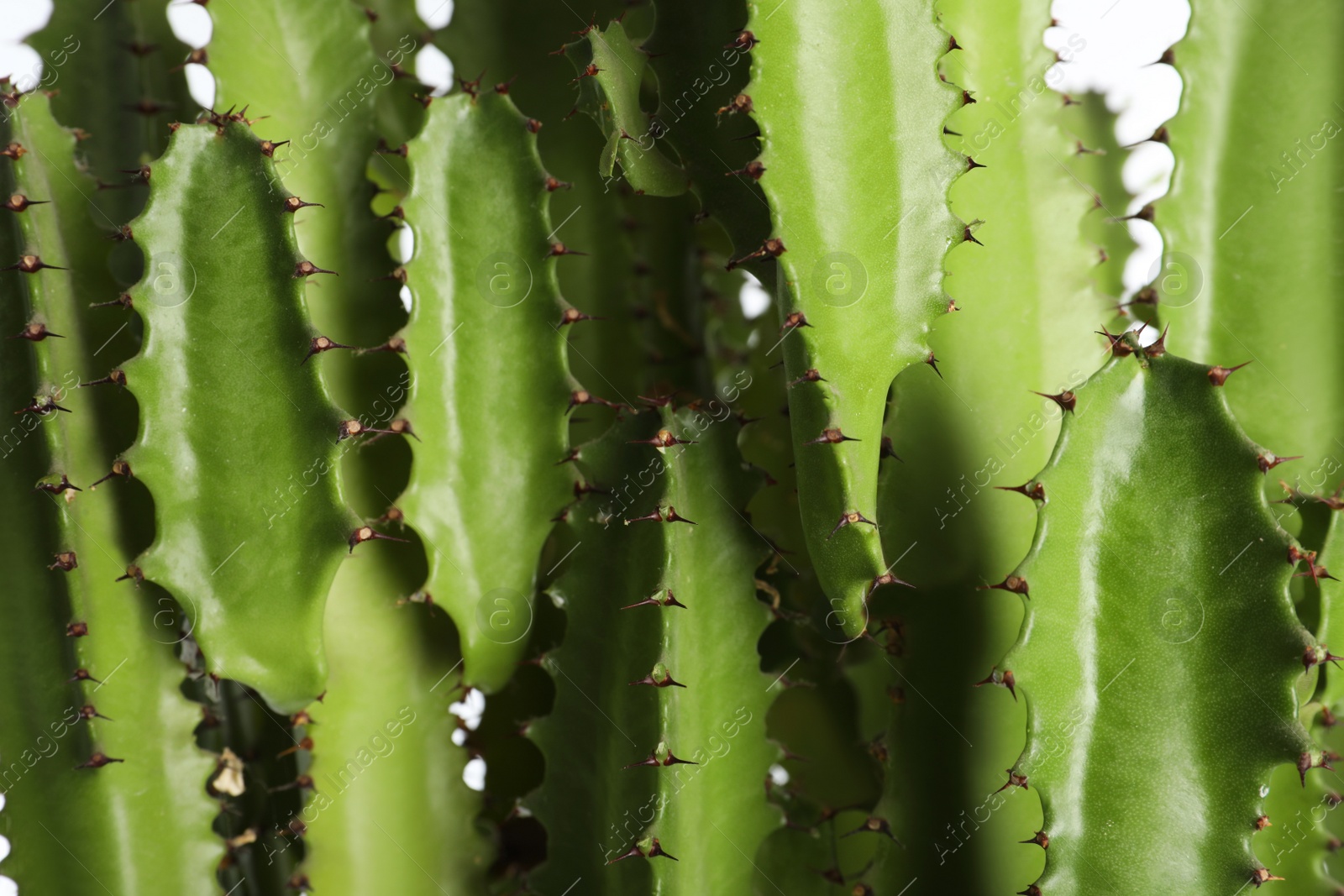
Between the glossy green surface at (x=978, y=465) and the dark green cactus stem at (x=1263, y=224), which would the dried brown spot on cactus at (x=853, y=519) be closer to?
the glossy green surface at (x=978, y=465)

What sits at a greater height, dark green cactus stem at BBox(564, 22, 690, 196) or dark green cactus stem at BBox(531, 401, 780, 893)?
dark green cactus stem at BBox(564, 22, 690, 196)

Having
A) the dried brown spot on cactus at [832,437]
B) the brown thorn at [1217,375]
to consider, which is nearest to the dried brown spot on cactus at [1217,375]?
the brown thorn at [1217,375]

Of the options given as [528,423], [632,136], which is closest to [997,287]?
[632,136]

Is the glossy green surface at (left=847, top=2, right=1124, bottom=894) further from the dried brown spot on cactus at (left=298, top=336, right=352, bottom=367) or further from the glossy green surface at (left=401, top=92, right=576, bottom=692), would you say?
the dried brown spot on cactus at (left=298, top=336, right=352, bottom=367)

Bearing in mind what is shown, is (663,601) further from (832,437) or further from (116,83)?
A: (116,83)

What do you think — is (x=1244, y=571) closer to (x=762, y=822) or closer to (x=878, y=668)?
(x=878, y=668)

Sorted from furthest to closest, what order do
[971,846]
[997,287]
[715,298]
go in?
[715,298] → [997,287] → [971,846]

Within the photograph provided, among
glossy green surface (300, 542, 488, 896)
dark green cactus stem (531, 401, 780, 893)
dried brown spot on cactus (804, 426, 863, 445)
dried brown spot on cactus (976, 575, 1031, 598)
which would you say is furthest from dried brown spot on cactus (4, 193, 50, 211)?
dried brown spot on cactus (976, 575, 1031, 598)
